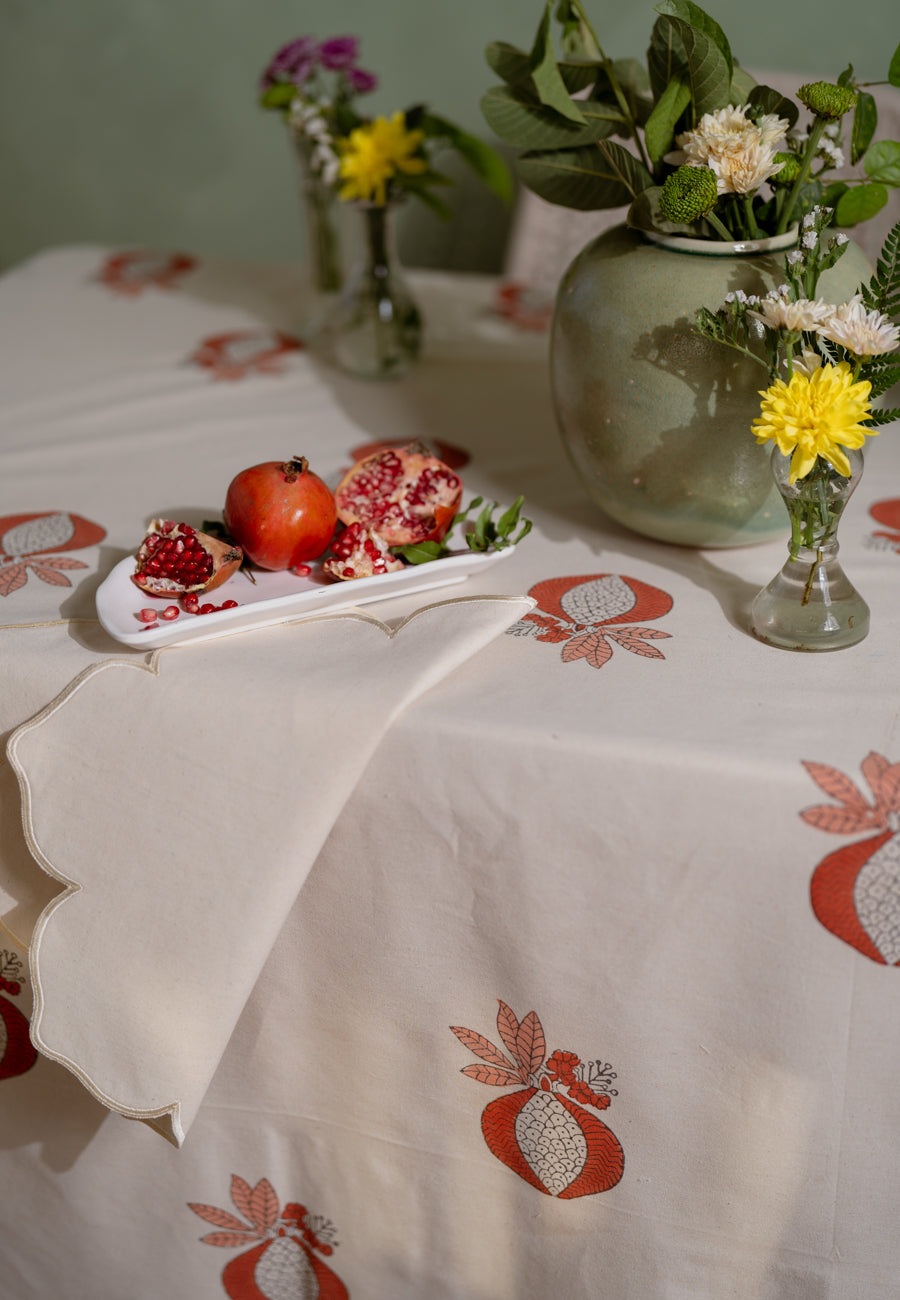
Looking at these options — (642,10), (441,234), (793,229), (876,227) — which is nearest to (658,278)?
(793,229)

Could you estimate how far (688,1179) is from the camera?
66cm

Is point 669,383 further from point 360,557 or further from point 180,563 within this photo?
point 180,563

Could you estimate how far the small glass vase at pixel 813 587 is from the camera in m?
0.66

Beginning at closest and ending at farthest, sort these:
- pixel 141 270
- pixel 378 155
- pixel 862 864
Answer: pixel 862 864 < pixel 378 155 < pixel 141 270

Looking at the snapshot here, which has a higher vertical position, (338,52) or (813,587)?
(338,52)

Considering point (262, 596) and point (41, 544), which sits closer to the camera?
point (262, 596)

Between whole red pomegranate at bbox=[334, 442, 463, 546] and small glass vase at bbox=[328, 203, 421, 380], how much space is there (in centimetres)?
42

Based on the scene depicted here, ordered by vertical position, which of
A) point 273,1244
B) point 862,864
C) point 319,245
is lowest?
point 273,1244

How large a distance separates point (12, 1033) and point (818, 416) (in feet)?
2.27

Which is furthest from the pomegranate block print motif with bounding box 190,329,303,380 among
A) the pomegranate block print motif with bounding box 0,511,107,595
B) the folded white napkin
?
the folded white napkin

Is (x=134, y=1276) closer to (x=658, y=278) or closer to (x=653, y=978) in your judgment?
(x=653, y=978)

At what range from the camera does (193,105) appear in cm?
224

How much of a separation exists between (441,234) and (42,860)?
167 centimetres

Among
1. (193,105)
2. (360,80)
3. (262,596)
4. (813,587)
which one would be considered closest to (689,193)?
(813,587)
